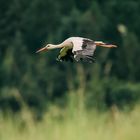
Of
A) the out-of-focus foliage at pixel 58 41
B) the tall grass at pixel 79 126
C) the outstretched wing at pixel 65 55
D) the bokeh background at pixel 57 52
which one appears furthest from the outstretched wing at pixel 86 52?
the out-of-focus foliage at pixel 58 41

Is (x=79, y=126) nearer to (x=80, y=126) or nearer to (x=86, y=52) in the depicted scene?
(x=80, y=126)

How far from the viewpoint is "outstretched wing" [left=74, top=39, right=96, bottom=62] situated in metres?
6.12

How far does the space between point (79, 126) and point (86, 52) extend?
2.20 meters

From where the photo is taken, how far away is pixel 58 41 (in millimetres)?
25984

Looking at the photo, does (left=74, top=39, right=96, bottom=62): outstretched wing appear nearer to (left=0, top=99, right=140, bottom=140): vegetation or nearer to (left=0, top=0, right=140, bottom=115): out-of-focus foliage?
(left=0, top=99, right=140, bottom=140): vegetation

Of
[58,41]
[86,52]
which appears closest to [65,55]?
[86,52]

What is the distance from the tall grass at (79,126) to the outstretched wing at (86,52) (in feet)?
6.13

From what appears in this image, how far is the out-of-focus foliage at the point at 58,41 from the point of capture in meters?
24.2

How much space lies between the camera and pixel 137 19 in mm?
29469

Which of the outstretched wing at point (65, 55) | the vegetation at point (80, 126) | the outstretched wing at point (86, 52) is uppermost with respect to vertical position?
the outstretched wing at point (65, 55)

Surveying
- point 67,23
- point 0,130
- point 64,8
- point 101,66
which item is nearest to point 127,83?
point 101,66

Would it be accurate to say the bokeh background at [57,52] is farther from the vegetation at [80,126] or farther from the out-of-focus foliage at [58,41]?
the vegetation at [80,126]

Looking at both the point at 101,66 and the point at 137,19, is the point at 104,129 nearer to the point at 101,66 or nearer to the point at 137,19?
the point at 101,66

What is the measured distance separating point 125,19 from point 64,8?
2.25m
